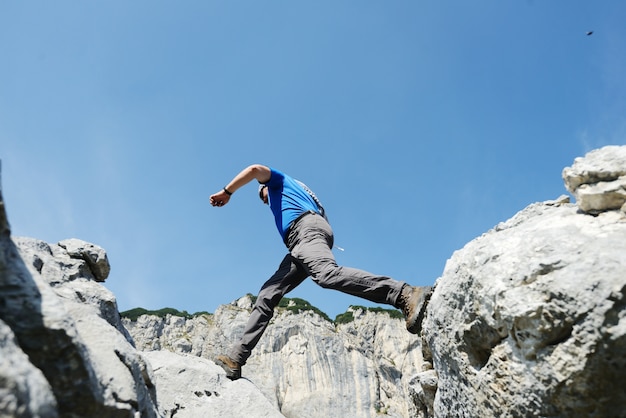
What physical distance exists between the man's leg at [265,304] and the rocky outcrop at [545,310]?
3116mm

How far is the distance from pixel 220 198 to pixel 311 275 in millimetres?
1993

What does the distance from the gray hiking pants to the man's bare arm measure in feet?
3.40

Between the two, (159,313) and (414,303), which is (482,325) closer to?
(414,303)

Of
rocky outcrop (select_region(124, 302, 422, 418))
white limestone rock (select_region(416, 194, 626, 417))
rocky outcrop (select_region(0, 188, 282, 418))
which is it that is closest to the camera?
rocky outcrop (select_region(0, 188, 282, 418))

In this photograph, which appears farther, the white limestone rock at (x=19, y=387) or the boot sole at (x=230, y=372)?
the boot sole at (x=230, y=372)

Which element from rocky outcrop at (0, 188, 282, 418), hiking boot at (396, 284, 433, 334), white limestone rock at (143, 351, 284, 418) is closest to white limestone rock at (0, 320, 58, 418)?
rocky outcrop at (0, 188, 282, 418)

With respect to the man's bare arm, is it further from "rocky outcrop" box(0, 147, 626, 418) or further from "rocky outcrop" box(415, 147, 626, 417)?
"rocky outcrop" box(415, 147, 626, 417)

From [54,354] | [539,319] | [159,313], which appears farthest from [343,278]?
[159,313]

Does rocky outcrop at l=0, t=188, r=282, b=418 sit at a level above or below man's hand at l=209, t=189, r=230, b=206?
below

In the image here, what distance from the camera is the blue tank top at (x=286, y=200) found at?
8922mm

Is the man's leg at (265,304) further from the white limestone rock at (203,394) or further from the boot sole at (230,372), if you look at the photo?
the white limestone rock at (203,394)

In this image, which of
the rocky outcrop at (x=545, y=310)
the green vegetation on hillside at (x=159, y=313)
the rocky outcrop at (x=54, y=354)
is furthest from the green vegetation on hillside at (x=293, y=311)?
the rocky outcrop at (x=54, y=354)

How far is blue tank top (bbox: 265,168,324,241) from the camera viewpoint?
29.3 ft

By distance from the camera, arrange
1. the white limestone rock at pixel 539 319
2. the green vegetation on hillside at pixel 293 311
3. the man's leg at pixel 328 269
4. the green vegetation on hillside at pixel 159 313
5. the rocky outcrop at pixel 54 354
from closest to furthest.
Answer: the rocky outcrop at pixel 54 354, the white limestone rock at pixel 539 319, the man's leg at pixel 328 269, the green vegetation on hillside at pixel 293 311, the green vegetation on hillside at pixel 159 313
